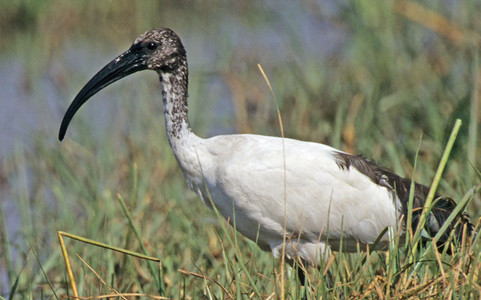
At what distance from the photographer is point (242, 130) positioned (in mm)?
6605

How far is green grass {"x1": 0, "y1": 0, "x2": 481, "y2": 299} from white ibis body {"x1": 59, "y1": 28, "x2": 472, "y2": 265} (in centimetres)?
17

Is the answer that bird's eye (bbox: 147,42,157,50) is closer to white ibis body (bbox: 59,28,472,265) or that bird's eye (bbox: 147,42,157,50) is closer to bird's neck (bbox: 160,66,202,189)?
white ibis body (bbox: 59,28,472,265)

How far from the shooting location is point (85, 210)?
5.55 m

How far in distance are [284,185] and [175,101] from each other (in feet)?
2.12

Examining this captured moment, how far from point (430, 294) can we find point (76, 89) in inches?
192

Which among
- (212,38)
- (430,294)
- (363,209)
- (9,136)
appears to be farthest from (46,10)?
(430,294)

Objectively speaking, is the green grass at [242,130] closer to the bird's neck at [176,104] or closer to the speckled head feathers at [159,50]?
the bird's neck at [176,104]

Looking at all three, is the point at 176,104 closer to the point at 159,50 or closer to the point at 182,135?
the point at 182,135

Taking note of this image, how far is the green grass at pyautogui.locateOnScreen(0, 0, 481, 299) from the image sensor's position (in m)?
4.11

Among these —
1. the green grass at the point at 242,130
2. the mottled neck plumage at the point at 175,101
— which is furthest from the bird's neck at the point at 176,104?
the green grass at the point at 242,130

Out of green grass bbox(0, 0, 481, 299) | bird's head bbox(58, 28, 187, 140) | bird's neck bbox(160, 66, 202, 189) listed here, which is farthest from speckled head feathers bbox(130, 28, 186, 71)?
green grass bbox(0, 0, 481, 299)

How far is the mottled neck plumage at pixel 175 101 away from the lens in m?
4.05

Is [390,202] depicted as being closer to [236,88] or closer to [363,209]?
[363,209]

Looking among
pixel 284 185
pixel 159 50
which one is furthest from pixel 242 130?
pixel 284 185
